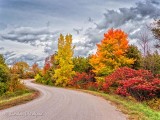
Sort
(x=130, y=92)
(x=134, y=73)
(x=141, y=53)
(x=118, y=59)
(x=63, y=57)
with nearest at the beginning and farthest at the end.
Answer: (x=130, y=92) < (x=134, y=73) < (x=118, y=59) < (x=141, y=53) < (x=63, y=57)

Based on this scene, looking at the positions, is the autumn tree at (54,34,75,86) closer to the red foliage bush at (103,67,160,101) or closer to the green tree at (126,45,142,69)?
the green tree at (126,45,142,69)

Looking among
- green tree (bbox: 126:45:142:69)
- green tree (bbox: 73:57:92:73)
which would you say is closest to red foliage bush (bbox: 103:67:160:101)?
green tree (bbox: 126:45:142:69)

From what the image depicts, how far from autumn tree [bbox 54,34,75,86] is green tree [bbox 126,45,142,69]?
16005mm

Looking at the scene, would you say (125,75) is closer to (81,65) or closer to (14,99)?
(14,99)

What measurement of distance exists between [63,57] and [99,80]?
19.3 m

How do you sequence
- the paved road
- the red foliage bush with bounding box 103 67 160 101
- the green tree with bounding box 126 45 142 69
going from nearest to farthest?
the paved road, the red foliage bush with bounding box 103 67 160 101, the green tree with bounding box 126 45 142 69

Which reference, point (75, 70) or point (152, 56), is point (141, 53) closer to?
point (152, 56)

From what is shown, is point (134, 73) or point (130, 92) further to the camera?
point (134, 73)

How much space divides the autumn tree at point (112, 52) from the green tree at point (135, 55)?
316 centimetres

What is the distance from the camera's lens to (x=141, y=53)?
52.5 metres

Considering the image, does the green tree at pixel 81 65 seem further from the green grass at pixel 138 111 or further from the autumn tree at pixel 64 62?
the green grass at pixel 138 111

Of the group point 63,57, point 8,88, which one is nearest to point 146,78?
point 8,88

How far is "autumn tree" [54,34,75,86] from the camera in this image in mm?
63625

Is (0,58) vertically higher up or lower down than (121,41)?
lower down
